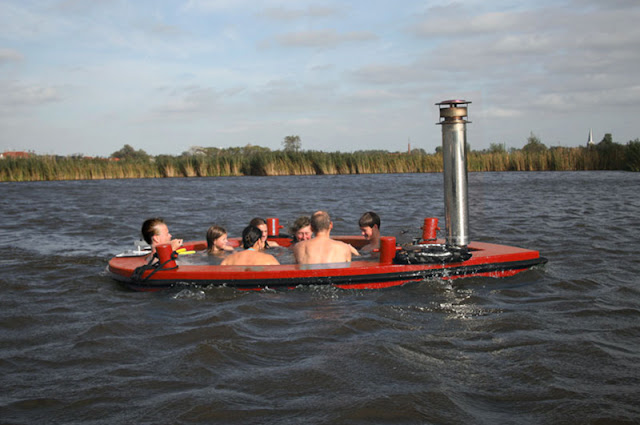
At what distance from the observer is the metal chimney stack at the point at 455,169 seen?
6711 millimetres

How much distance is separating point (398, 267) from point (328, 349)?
1913 mm

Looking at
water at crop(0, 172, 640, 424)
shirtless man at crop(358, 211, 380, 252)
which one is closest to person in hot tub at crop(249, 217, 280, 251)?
shirtless man at crop(358, 211, 380, 252)

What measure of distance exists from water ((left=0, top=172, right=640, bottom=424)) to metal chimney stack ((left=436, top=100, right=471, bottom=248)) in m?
0.61

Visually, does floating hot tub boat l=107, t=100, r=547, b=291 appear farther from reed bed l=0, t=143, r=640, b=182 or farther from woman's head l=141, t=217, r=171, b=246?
reed bed l=0, t=143, r=640, b=182

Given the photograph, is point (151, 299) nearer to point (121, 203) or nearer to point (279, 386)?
point (279, 386)

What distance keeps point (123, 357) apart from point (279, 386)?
1.47 metres

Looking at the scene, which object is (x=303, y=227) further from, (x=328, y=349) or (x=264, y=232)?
(x=328, y=349)

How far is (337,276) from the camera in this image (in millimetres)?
6430

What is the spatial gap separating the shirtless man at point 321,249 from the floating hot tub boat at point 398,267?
0.61 ft

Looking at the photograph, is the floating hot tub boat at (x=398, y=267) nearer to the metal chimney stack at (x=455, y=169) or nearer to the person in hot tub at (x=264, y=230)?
the metal chimney stack at (x=455, y=169)

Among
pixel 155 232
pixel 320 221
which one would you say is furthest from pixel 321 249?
pixel 155 232

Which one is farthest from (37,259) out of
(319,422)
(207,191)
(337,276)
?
(207,191)

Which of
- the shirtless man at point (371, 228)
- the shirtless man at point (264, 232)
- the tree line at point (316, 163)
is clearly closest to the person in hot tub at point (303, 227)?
the shirtless man at point (264, 232)

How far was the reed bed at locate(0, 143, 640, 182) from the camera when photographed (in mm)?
31688
